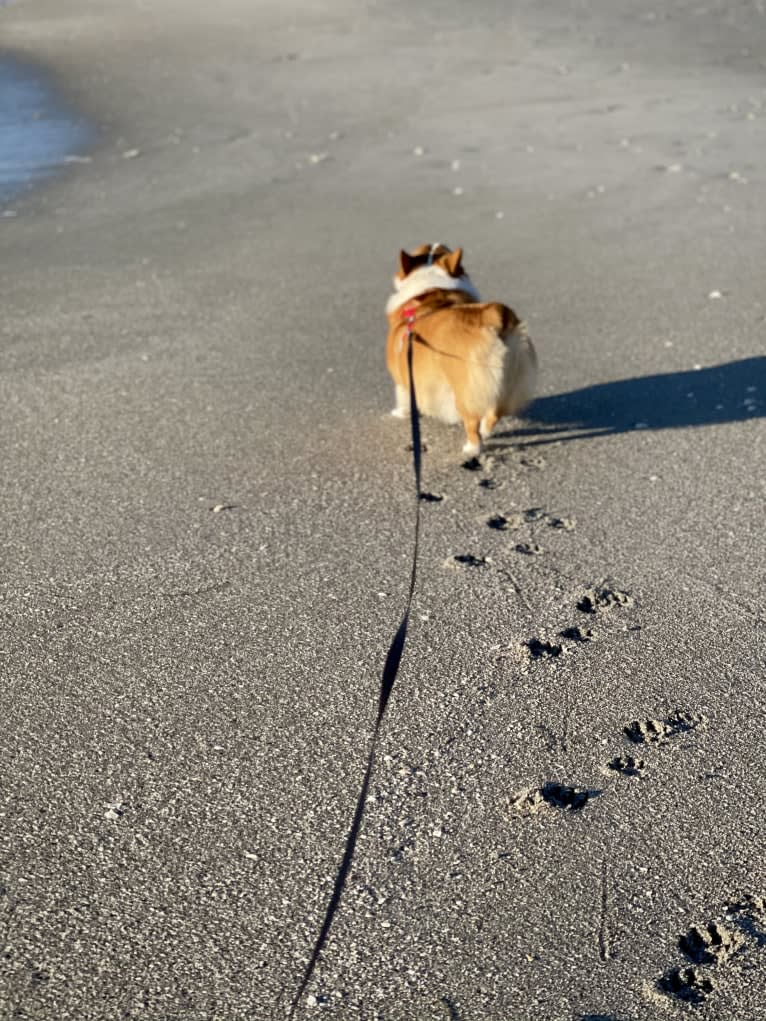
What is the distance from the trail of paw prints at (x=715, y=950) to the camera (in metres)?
2.49

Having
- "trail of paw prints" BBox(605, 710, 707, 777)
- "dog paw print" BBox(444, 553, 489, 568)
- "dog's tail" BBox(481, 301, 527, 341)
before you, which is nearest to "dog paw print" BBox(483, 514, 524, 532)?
"dog paw print" BBox(444, 553, 489, 568)

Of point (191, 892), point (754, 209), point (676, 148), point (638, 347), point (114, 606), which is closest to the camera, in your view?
point (191, 892)

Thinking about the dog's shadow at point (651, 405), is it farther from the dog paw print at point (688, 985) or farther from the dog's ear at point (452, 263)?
the dog paw print at point (688, 985)

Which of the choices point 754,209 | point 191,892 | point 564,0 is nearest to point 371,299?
point 754,209

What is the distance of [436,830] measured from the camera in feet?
9.67

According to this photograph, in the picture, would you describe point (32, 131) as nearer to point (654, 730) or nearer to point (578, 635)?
point (578, 635)

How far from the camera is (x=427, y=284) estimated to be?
539 cm

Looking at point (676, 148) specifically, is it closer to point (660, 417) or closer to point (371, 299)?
point (371, 299)

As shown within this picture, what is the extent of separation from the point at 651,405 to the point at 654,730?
Result: 2396 mm

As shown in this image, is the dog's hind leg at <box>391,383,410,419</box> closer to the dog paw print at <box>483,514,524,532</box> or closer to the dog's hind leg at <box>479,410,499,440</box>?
the dog's hind leg at <box>479,410,499,440</box>

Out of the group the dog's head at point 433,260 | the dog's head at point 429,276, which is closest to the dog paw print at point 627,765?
the dog's head at point 429,276

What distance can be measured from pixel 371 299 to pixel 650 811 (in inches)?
171

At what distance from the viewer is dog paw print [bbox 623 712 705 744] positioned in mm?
3281

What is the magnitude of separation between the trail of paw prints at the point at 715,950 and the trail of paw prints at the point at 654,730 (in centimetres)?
53
